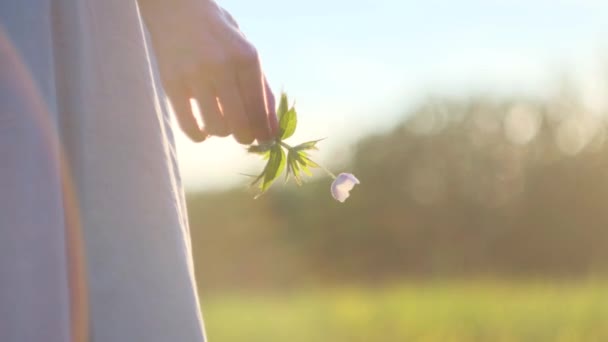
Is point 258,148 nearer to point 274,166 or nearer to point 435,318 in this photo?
point 274,166

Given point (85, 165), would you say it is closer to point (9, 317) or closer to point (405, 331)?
point (9, 317)

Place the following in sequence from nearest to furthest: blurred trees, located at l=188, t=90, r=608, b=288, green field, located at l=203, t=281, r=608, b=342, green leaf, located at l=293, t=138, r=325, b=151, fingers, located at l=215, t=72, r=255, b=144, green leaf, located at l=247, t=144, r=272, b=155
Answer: fingers, located at l=215, t=72, r=255, b=144
green leaf, located at l=247, t=144, r=272, b=155
green leaf, located at l=293, t=138, r=325, b=151
green field, located at l=203, t=281, r=608, b=342
blurred trees, located at l=188, t=90, r=608, b=288

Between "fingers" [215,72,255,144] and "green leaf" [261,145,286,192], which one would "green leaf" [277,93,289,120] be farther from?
"fingers" [215,72,255,144]

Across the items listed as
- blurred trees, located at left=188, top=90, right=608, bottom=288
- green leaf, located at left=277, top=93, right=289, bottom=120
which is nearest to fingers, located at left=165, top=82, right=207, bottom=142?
green leaf, located at left=277, top=93, right=289, bottom=120

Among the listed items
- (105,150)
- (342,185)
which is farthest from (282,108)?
(105,150)

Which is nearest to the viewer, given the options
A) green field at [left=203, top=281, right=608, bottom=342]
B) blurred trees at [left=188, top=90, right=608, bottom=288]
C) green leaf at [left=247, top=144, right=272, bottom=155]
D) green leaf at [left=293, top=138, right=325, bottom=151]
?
green leaf at [left=247, top=144, right=272, bottom=155]

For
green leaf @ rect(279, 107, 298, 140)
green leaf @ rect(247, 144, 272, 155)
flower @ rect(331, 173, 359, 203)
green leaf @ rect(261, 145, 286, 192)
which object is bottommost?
flower @ rect(331, 173, 359, 203)

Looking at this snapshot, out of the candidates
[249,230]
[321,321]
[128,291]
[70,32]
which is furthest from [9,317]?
[249,230]
